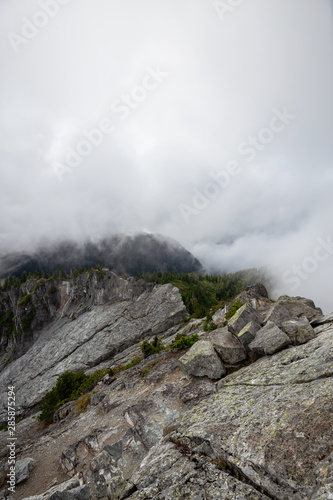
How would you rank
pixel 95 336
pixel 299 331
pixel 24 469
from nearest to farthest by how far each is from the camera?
1. pixel 299 331
2. pixel 24 469
3. pixel 95 336

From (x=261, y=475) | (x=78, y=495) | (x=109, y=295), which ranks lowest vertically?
(x=261, y=475)

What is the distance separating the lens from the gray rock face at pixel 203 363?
17.1 meters

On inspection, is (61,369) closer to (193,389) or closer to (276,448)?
(193,389)

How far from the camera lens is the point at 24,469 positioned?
1766 centimetres

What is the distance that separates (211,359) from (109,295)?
87.3 m

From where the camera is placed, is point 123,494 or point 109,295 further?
point 109,295

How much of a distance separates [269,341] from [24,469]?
22384 mm

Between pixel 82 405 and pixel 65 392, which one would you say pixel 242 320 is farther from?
pixel 65 392

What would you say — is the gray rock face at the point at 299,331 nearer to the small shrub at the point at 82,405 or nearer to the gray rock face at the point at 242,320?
the gray rock face at the point at 242,320

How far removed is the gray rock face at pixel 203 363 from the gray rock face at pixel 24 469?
48.9 feet

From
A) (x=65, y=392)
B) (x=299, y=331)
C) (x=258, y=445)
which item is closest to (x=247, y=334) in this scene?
(x=299, y=331)

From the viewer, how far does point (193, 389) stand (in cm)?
1709

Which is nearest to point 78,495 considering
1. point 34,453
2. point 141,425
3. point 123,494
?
point 141,425

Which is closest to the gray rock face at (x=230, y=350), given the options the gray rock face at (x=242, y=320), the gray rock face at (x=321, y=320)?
the gray rock face at (x=242, y=320)
